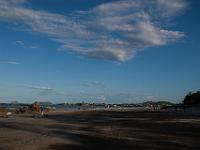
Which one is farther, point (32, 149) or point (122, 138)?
point (122, 138)

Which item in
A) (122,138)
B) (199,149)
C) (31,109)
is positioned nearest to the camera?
(199,149)

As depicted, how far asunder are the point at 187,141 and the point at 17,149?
990 cm

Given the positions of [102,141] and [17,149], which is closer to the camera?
[17,149]

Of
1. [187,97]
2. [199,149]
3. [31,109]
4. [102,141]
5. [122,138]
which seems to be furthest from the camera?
[187,97]

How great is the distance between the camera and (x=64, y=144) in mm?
22750

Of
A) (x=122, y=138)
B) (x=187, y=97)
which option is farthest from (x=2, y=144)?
(x=187, y=97)

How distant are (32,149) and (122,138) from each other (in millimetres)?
6656

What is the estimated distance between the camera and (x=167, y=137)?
25.7 metres

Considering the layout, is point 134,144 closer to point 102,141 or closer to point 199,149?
point 102,141

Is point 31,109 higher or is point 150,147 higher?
point 31,109

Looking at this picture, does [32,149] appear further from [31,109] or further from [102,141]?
[31,109]

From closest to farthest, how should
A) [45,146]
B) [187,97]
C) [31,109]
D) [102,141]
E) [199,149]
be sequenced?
[199,149] < [45,146] < [102,141] < [31,109] < [187,97]

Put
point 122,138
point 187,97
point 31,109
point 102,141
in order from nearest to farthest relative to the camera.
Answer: point 102,141, point 122,138, point 31,109, point 187,97

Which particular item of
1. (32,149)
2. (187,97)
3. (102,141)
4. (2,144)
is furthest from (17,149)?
(187,97)
